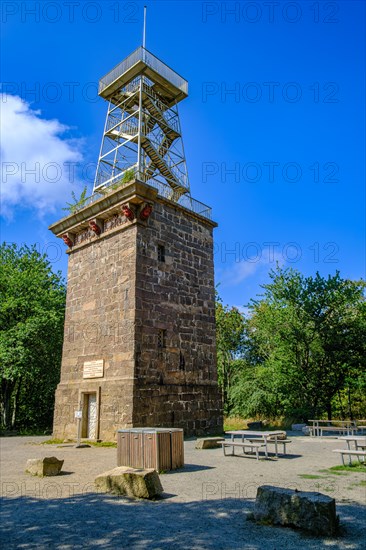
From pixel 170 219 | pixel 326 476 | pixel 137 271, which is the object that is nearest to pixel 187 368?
pixel 137 271

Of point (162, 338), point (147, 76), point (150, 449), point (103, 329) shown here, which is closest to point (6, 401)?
point (103, 329)

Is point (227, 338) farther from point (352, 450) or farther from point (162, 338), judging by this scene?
point (352, 450)

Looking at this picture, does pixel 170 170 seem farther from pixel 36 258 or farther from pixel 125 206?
pixel 36 258

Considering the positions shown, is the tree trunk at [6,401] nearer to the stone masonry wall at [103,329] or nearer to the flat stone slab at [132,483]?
the stone masonry wall at [103,329]

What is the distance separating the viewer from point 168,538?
4062 mm

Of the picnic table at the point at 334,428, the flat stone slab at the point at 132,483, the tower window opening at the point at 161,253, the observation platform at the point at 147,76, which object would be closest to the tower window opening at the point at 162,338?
the tower window opening at the point at 161,253

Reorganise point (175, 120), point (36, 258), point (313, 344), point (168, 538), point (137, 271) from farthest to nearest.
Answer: point (36, 258) → point (313, 344) → point (175, 120) → point (137, 271) → point (168, 538)

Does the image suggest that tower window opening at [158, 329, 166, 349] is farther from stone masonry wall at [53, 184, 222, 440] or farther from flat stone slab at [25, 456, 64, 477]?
flat stone slab at [25, 456, 64, 477]

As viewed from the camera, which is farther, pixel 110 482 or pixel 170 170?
pixel 170 170

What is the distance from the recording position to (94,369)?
14.2m

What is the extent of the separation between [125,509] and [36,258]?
20921 mm

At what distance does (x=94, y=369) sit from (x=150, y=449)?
7.23 m

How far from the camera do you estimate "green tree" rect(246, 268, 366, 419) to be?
20.7 m

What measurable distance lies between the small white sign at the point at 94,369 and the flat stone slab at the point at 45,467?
6176 mm
